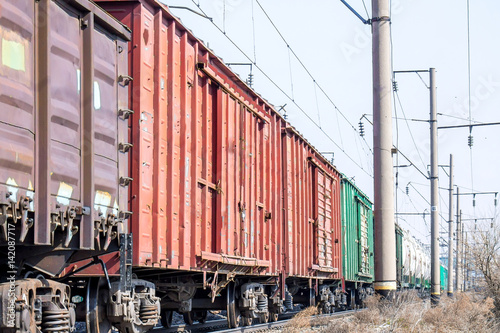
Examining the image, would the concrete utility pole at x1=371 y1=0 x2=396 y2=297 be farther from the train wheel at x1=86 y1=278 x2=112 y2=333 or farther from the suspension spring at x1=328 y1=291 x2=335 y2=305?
the suspension spring at x1=328 y1=291 x2=335 y2=305

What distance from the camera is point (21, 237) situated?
568 centimetres

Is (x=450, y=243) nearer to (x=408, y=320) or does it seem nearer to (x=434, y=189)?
(x=434, y=189)

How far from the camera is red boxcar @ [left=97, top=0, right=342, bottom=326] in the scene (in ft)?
28.4

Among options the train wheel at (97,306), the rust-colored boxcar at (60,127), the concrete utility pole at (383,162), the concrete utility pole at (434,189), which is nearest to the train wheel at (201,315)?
the concrete utility pole at (383,162)

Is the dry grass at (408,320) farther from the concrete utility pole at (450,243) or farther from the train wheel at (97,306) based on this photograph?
the concrete utility pole at (450,243)

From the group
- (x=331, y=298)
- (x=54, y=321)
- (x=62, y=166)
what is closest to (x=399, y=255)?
(x=331, y=298)

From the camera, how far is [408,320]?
12.7m

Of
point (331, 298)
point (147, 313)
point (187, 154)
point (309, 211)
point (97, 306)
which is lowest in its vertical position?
point (331, 298)

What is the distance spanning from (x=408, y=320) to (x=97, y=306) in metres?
6.74

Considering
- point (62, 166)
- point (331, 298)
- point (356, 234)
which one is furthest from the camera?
point (356, 234)

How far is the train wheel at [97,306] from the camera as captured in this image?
802cm

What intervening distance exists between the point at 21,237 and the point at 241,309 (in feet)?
27.8

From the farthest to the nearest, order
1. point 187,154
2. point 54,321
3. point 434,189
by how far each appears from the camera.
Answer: point 434,189 → point 187,154 → point 54,321

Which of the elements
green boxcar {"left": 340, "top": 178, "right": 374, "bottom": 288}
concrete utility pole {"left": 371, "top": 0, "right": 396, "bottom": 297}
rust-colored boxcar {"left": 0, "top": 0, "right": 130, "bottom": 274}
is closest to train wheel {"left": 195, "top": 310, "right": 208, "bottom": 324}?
concrete utility pole {"left": 371, "top": 0, "right": 396, "bottom": 297}
